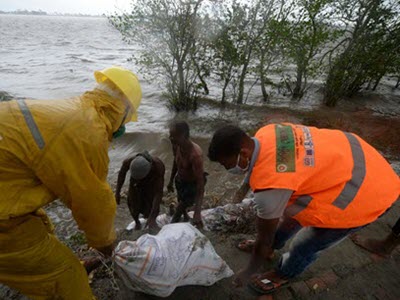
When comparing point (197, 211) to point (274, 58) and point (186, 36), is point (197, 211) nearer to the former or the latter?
point (186, 36)

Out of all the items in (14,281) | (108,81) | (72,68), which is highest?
(108,81)

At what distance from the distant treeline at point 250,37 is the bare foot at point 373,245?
20.9 feet

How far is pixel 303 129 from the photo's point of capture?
1.68 metres

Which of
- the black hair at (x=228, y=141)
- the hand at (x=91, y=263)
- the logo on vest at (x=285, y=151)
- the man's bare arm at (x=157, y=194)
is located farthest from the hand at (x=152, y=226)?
the logo on vest at (x=285, y=151)

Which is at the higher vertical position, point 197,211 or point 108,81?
point 108,81

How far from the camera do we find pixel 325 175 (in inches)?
59.9

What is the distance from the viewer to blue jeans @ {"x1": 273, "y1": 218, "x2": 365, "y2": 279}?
1.82 metres

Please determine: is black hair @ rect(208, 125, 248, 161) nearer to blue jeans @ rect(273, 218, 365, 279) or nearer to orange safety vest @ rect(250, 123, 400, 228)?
orange safety vest @ rect(250, 123, 400, 228)

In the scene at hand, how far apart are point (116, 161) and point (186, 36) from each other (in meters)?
3.97

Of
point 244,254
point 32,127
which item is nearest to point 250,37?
point 244,254

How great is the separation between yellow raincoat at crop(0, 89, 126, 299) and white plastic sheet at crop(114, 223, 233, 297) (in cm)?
34

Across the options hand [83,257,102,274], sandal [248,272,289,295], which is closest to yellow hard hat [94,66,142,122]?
hand [83,257,102,274]

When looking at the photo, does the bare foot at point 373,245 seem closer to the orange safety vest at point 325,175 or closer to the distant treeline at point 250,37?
the orange safety vest at point 325,175

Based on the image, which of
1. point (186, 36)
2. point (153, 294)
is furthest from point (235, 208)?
point (186, 36)
